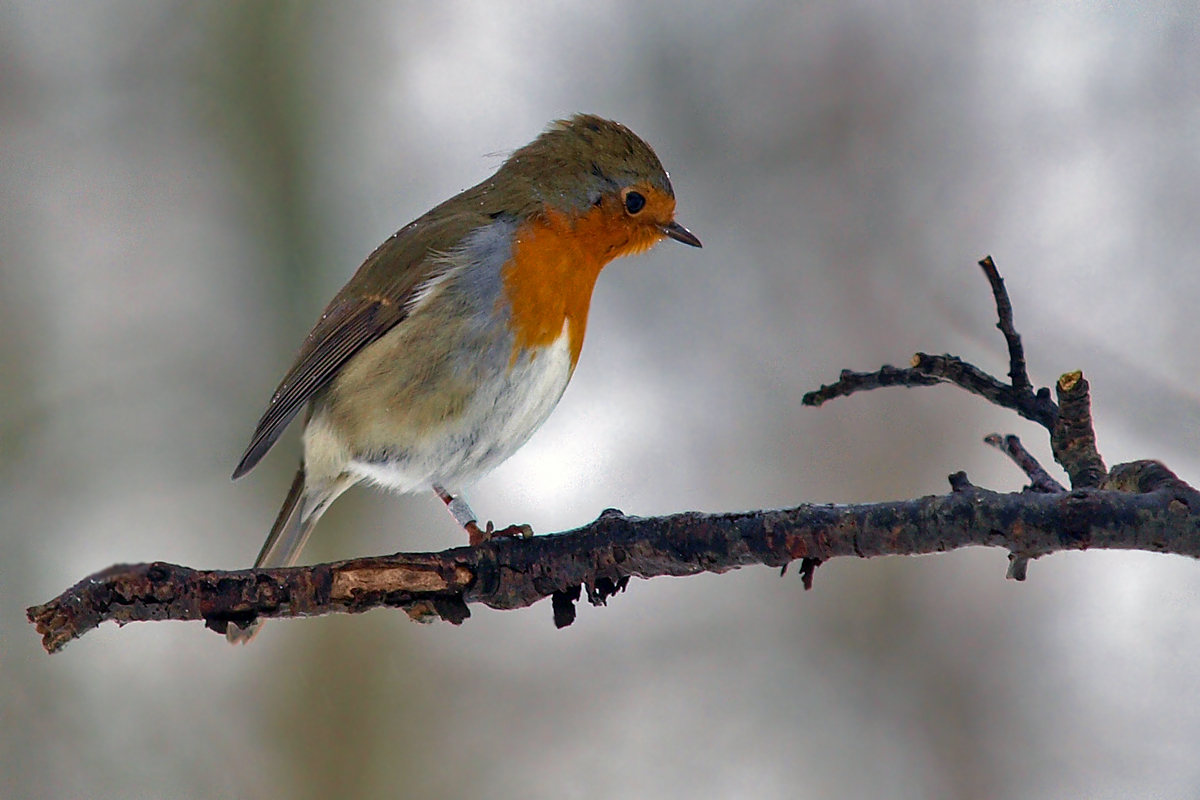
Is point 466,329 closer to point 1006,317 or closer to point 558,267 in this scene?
point 558,267

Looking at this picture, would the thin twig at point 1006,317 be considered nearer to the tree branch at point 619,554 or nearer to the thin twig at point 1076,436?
the thin twig at point 1076,436

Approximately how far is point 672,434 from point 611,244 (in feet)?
5.60

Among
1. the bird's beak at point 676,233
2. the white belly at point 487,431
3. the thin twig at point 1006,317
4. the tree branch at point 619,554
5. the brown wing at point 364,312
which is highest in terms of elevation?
the bird's beak at point 676,233

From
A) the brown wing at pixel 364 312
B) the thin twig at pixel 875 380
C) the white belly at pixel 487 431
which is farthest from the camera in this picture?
the brown wing at pixel 364 312

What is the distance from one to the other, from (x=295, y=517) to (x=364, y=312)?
0.66 m

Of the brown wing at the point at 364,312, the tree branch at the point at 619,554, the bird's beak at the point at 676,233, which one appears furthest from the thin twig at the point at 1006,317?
the brown wing at the point at 364,312

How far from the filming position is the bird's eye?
292 cm

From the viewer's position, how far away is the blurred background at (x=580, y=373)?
13.3 feet

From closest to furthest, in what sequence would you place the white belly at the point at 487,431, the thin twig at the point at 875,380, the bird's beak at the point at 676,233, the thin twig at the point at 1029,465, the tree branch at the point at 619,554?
the tree branch at the point at 619,554 < the thin twig at the point at 1029,465 < the thin twig at the point at 875,380 < the white belly at the point at 487,431 < the bird's beak at the point at 676,233

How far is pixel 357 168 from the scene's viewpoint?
4.96 metres

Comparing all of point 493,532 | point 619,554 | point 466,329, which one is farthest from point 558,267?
point 619,554

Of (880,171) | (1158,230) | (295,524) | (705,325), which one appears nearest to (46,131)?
(295,524)

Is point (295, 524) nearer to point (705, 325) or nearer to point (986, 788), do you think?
point (705, 325)

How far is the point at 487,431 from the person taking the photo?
271 centimetres
